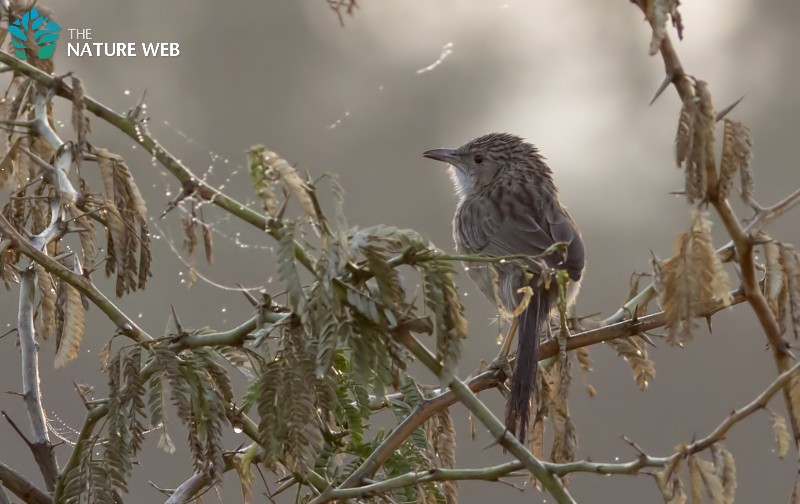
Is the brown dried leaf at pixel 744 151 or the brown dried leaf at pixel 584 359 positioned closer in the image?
the brown dried leaf at pixel 744 151

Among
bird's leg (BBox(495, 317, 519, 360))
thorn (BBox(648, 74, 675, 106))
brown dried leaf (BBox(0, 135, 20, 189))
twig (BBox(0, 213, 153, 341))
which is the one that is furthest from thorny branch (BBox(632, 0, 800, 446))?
bird's leg (BBox(495, 317, 519, 360))

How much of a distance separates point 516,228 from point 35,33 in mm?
2961

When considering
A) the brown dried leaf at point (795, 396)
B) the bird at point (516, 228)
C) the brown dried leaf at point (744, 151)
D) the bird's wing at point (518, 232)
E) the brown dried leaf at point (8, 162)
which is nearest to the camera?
the brown dried leaf at point (744, 151)

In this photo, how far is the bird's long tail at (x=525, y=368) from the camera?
10.2ft

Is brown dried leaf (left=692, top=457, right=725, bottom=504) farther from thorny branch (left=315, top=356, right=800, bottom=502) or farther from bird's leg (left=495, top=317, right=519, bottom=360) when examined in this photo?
bird's leg (left=495, top=317, right=519, bottom=360)

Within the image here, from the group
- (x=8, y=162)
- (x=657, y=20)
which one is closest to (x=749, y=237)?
(x=657, y=20)

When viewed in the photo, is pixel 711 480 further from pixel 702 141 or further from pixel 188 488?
pixel 188 488

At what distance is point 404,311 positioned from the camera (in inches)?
69.2

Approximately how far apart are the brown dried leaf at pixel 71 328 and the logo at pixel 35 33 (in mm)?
739

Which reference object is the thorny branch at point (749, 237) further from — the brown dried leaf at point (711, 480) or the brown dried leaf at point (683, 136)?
the brown dried leaf at point (711, 480)

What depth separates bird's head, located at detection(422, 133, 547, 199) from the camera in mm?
6449

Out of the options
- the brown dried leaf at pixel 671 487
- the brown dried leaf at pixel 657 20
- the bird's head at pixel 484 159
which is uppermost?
the bird's head at pixel 484 159

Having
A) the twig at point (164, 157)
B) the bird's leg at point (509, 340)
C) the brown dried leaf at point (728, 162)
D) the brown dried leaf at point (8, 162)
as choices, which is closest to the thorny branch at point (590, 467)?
the brown dried leaf at point (728, 162)

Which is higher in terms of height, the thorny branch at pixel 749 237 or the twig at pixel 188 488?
the thorny branch at pixel 749 237
